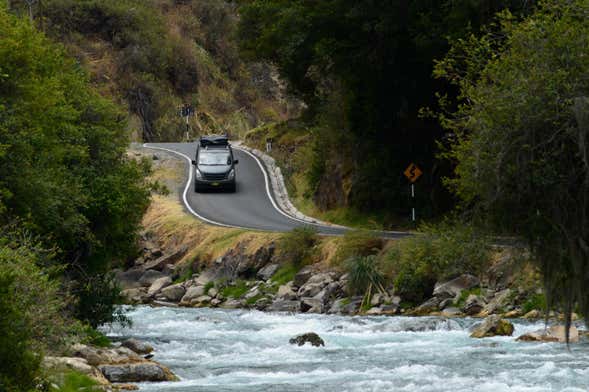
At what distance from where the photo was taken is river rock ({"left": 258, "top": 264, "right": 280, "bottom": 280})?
155 ft

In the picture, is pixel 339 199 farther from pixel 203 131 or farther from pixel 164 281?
pixel 203 131

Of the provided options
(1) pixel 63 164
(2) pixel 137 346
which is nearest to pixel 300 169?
(1) pixel 63 164

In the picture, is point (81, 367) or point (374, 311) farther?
point (374, 311)

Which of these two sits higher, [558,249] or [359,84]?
[359,84]

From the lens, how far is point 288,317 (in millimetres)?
39906

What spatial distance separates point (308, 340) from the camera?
32594 mm

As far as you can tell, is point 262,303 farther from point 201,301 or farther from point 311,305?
point 201,301

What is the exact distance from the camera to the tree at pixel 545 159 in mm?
16344

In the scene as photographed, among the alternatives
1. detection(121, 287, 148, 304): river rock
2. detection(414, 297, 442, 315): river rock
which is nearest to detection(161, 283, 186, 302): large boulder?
detection(121, 287, 148, 304): river rock

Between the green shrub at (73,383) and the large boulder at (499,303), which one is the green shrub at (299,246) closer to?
the large boulder at (499,303)

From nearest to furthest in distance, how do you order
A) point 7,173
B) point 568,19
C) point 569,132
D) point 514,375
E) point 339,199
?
point 569,132 → point 568,19 → point 514,375 → point 7,173 → point 339,199

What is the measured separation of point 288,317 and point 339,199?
15.4 m

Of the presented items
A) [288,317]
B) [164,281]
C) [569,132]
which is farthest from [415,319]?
[569,132]

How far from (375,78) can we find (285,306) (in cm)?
1095
